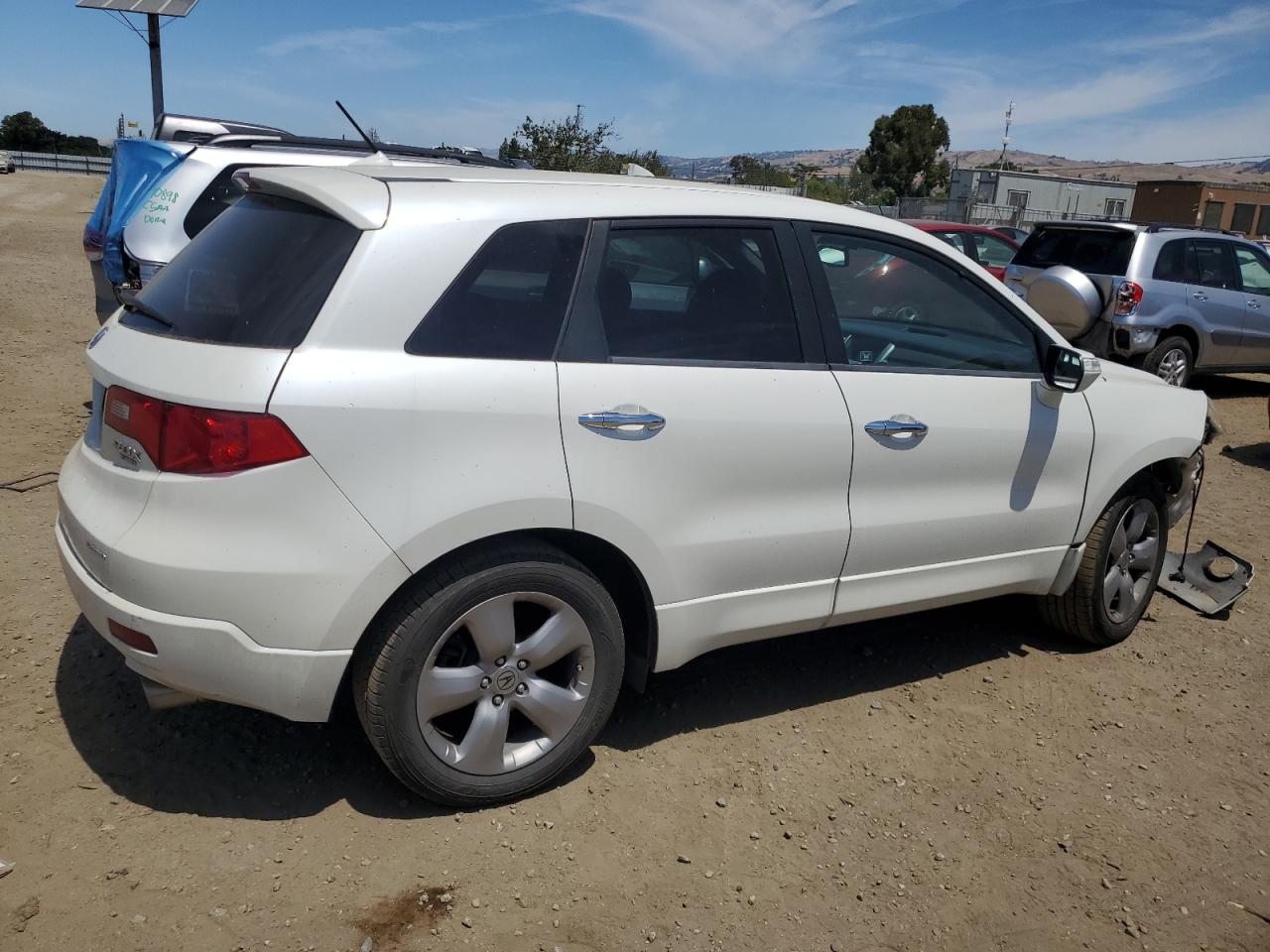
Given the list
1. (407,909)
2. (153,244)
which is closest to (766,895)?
(407,909)

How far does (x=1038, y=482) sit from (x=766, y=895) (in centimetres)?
196

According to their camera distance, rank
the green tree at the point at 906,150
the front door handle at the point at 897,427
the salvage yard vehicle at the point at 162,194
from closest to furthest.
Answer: the front door handle at the point at 897,427, the salvage yard vehicle at the point at 162,194, the green tree at the point at 906,150

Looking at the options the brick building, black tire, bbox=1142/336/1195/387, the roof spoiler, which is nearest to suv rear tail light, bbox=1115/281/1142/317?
black tire, bbox=1142/336/1195/387

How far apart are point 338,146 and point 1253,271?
9.45 m

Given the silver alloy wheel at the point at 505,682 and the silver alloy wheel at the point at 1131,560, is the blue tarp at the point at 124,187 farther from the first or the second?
the silver alloy wheel at the point at 1131,560

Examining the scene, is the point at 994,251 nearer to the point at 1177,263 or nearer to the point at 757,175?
the point at 1177,263

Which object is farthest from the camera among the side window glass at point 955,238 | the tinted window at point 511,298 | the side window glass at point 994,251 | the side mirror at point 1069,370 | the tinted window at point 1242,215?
the tinted window at point 1242,215

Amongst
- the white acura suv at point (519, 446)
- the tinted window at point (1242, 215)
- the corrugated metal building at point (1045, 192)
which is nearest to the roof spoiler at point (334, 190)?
the white acura suv at point (519, 446)

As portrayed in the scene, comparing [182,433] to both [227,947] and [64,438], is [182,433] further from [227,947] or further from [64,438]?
[64,438]

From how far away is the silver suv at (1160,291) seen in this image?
31.2ft

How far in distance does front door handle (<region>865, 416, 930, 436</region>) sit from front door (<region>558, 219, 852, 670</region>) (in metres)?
0.12

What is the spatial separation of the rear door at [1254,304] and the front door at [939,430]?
8.12 metres

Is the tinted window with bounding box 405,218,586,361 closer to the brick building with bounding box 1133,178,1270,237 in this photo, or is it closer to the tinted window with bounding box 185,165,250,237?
the tinted window with bounding box 185,165,250,237

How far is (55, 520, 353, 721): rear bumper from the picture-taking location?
2.55m
